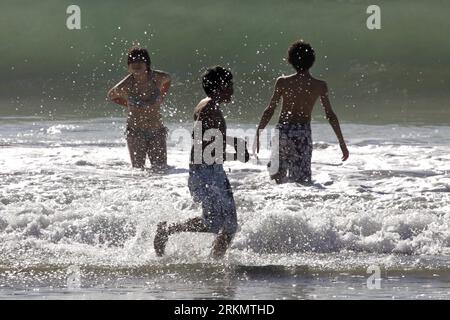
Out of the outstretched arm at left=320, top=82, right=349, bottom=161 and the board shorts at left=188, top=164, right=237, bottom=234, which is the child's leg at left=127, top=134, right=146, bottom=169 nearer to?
the outstretched arm at left=320, top=82, right=349, bottom=161

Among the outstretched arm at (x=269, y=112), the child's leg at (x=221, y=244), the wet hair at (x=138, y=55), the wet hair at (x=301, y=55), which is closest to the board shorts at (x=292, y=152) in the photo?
the outstretched arm at (x=269, y=112)

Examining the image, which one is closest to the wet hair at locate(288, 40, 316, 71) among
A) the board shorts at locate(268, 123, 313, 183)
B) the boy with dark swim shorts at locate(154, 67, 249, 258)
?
the board shorts at locate(268, 123, 313, 183)

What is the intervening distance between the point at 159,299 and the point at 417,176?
5.72 m

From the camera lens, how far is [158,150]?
1227 cm

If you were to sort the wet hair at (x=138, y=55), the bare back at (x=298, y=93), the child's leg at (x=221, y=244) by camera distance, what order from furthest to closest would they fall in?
the wet hair at (x=138, y=55), the bare back at (x=298, y=93), the child's leg at (x=221, y=244)

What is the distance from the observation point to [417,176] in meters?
12.2

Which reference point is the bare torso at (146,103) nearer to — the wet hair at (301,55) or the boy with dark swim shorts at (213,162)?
the wet hair at (301,55)

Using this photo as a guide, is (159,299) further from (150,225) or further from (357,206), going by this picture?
(357,206)

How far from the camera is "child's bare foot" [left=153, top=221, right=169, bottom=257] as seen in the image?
8.26m

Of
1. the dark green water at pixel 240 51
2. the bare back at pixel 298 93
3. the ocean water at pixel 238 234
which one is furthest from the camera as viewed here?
the dark green water at pixel 240 51

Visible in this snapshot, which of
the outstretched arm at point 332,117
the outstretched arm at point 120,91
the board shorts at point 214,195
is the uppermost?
the outstretched arm at point 120,91

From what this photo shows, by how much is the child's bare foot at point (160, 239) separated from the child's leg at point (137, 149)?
3.85 m

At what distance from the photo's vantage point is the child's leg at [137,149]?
12.1 m

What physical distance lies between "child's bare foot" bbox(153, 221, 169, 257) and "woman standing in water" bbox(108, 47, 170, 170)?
371 centimetres
